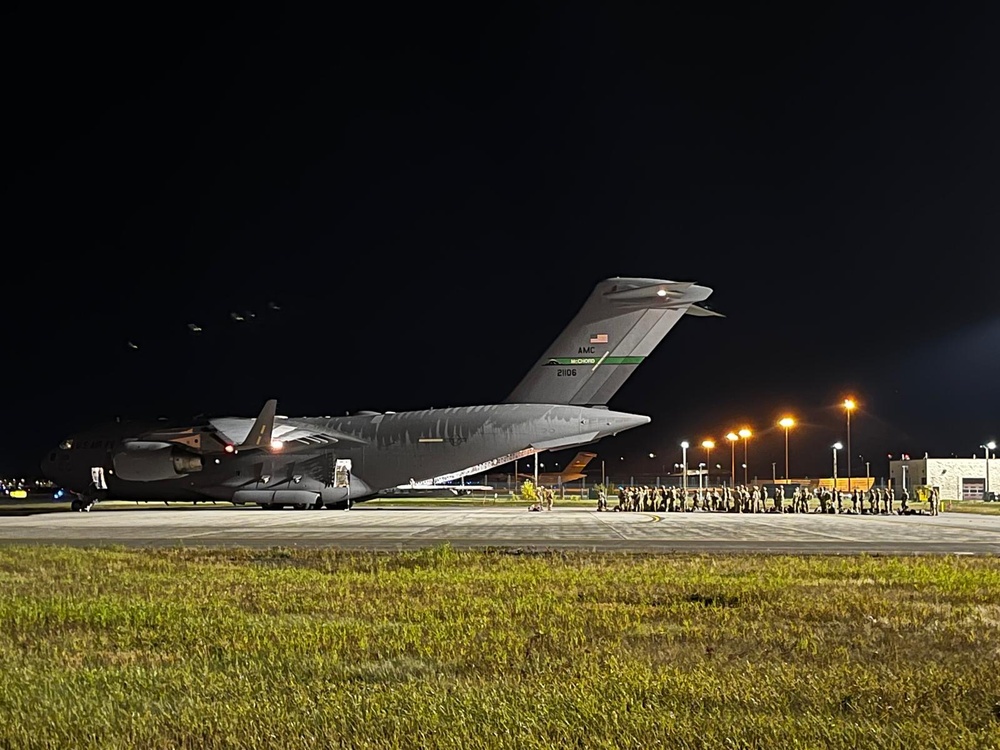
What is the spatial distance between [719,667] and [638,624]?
78.0 inches

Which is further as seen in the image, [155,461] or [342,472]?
[155,461]

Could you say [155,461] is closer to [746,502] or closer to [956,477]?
[746,502]

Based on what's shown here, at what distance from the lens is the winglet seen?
1458 inches

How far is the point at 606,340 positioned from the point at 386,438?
9.92 m

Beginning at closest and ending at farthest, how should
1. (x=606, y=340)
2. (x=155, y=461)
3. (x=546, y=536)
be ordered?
(x=546, y=536), (x=606, y=340), (x=155, y=461)

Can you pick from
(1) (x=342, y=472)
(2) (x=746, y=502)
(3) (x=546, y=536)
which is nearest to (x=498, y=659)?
(3) (x=546, y=536)

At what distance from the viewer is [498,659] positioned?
6828mm

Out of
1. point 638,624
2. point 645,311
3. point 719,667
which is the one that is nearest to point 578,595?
point 638,624

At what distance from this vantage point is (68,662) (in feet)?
22.5

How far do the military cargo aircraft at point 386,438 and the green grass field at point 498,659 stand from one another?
Answer: 2477 cm

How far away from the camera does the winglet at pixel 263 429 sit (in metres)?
37.0

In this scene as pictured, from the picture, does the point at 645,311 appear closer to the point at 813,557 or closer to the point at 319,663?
the point at 813,557

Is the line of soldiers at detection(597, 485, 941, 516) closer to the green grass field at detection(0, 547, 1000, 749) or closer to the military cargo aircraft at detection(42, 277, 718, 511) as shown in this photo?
the military cargo aircraft at detection(42, 277, 718, 511)

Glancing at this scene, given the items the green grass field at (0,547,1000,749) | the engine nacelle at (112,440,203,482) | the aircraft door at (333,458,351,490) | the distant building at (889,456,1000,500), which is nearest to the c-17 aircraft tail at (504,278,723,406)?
the aircraft door at (333,458,351,490)
